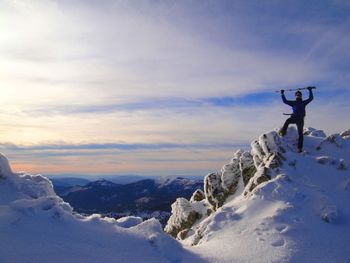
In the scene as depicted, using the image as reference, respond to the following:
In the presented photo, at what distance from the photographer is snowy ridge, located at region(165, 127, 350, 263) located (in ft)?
63.8

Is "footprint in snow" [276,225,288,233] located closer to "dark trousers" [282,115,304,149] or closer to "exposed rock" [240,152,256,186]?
"dark trousers" [282,115,304,149]

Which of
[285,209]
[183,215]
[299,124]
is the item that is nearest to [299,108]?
[299,124]

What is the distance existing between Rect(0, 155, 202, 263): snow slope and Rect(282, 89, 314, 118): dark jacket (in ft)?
58.1

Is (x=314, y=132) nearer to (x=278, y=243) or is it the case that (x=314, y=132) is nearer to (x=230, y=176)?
(x=230, y=176)

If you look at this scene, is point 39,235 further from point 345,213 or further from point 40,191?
point 345,213

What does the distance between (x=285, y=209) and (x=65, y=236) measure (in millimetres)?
13094

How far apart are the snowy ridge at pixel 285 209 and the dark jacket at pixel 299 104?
283cm

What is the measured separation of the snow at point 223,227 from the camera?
51.5 ft

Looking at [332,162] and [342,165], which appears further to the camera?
[332,162]

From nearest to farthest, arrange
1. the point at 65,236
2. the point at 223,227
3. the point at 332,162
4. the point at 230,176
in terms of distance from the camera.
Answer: the point at 65,236
the point at 223,227
the point at 332,162
the point at 230,176

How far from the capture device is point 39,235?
15.8 m

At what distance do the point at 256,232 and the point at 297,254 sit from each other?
289 centimetres

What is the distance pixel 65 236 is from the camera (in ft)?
53.4

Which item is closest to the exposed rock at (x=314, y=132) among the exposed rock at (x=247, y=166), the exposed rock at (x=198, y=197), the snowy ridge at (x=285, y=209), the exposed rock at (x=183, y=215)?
the snowy ridge at (x=285, y=209)
